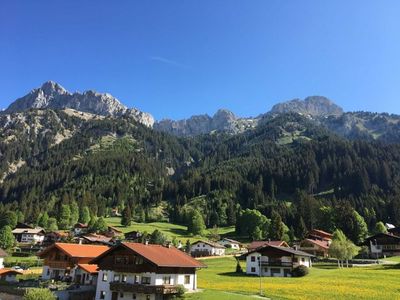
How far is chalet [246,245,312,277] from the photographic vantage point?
83806 millimetres

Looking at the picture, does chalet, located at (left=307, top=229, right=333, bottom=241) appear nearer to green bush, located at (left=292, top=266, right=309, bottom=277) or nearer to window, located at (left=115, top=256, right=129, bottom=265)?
green bush, located at (left=292, top=266, right=309, bottom=277)

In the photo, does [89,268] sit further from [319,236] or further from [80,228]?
[80,228]

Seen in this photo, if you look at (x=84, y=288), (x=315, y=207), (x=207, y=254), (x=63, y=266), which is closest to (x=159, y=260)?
(x=84, y=288)

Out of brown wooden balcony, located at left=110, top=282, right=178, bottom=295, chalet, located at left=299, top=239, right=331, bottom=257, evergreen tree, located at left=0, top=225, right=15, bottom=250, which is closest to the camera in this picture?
brown wooden balcony, located at left=110, top=282, right=178, bottom=295

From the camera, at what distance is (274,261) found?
3354 inches

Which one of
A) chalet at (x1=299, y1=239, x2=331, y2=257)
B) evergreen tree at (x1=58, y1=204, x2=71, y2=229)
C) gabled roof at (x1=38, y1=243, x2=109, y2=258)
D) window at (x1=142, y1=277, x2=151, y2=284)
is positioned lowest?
window at (x1=142, y1=277, x2=151, y2=284)

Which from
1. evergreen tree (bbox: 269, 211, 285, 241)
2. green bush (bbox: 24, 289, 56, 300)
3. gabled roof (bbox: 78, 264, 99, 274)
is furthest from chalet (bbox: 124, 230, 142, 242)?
green bush (bbox: 24, 289, 56, 300)

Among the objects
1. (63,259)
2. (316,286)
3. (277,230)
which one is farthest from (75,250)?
(277,230)

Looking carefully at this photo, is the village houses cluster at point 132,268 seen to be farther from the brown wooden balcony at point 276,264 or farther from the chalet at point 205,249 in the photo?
the chalet at point 205,249

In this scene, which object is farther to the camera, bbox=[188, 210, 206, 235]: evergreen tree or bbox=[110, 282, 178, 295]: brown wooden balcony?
bbox=[188, 210, 206, 235]: evergreen tree

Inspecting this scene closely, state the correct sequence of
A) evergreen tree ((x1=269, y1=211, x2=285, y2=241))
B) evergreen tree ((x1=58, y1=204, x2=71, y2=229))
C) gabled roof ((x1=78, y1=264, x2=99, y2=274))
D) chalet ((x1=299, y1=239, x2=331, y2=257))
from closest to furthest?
gabled roof ((x1=78, y1=264, x2=99, y2=274)) → chalet ((x1=299, y1=239, x2=331, y2=257)) → evergreen tree ((x1=269, y1=211, x2=285, y2=241)) → evergreen tree ((x1=58, y1=204, x2=71, y2=229))

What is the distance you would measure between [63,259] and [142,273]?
79.5 feet

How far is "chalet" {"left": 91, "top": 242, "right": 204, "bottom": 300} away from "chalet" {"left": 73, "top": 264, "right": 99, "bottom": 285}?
5.78m

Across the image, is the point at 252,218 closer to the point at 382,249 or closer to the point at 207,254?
the point at 207,254
